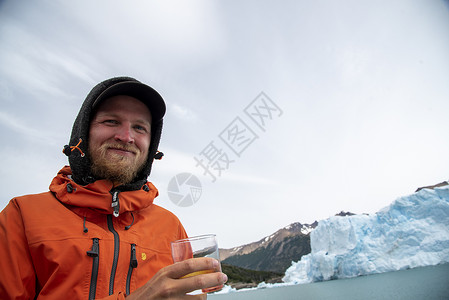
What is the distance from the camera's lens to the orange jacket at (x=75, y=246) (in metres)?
0.88

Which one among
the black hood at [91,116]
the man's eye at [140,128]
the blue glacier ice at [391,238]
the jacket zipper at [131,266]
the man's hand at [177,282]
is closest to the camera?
the man's hand at [177,282]

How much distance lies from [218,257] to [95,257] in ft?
1.62

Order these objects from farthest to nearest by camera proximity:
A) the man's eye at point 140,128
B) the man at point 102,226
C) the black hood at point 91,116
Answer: the man's eye at point 140,128 < the black hood at point 91,116 < the man at point 102,226

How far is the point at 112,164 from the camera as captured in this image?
3.99 ft

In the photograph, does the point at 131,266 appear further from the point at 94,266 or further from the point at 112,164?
the point at 112,164

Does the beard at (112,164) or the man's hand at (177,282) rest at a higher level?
the beard at (112,164)

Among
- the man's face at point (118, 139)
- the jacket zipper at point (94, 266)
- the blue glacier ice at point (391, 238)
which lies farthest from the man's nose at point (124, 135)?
the blue glacier ice at point (391, 238)

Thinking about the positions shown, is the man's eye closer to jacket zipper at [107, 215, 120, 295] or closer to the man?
the man

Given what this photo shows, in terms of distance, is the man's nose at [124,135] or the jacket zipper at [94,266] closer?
the jacket zipper at [94,266]

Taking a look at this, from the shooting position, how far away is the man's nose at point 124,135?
125 cm

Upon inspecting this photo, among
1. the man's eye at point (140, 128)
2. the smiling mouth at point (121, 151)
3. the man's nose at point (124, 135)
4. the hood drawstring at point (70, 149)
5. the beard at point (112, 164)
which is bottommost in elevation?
the beard at point (112, 164)

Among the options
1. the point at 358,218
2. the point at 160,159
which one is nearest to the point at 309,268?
the point at 358,218

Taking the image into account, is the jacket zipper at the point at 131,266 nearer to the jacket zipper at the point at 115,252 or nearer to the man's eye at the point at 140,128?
the jacket zipper at the point at 115,252

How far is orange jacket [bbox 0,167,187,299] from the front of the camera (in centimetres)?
88
